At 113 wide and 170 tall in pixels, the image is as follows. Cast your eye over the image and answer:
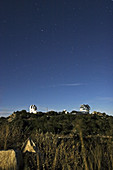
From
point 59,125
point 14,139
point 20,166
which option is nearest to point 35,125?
point 59,125

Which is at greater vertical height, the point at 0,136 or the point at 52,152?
the point at 0,136

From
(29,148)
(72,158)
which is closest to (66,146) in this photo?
(72,158)

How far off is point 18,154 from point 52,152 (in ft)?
5.25

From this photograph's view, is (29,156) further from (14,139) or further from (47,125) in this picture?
(47,125)

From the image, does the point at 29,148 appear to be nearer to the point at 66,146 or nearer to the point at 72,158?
the point at 72,158

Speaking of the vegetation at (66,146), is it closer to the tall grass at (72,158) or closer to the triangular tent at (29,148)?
the tall grass at (72,158)

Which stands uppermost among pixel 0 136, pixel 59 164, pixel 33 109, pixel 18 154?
pixel 33 109

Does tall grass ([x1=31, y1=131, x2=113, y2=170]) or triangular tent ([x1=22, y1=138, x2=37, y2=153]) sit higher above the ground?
triangular tent ([x1=22, y1=138, x2=37, y2=153])

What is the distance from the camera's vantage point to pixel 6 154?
4.07m

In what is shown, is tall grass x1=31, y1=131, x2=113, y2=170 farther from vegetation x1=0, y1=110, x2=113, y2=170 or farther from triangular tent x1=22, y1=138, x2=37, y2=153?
triangular tent x1=22, y1=138, x2=37, y2=153

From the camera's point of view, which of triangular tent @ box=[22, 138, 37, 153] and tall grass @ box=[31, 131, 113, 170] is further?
triangular tent @ box=[22, 138, 37, 153]

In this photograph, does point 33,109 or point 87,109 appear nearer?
point 33,109

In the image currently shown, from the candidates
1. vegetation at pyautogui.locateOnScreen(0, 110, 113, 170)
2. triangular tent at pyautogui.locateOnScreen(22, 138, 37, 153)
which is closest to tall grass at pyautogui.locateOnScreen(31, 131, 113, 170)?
vegetation at pyautogui.locateOnScreen(0, 110, 113, 170)

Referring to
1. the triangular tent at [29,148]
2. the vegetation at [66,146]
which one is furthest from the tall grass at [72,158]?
the triangular tent at [29,148]
